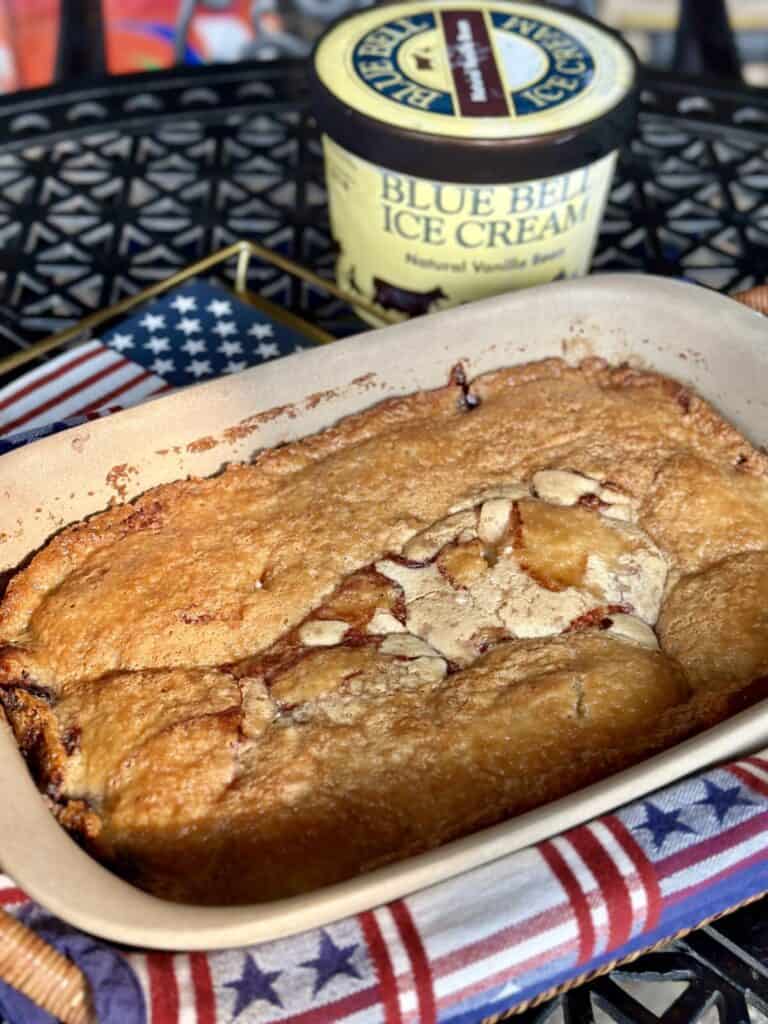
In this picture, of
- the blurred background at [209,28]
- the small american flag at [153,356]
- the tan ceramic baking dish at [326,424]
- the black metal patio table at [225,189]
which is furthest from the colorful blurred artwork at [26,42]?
the tan ceramic baking dish at [326,424]

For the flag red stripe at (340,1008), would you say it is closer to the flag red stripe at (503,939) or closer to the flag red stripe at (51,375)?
the flag red stripe at (503,939)

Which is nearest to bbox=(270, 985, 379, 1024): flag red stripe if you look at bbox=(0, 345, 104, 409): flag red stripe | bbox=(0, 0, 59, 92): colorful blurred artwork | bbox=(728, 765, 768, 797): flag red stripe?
bbox=(728, 765, 768, 797): flag red stripe

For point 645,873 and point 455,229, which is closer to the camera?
point 645,873

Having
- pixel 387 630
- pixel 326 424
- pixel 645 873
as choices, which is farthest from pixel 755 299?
pixel 645 873

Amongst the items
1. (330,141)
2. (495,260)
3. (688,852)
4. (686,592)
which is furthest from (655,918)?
(330,141)

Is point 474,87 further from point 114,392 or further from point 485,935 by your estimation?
point 485,935

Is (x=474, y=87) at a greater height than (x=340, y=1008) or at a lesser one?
greater

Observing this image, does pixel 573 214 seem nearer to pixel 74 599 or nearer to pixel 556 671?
pixel 556 671

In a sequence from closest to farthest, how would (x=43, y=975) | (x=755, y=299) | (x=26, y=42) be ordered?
(x=43, y=975) → (x=755, y=299) → (x=26, y=42)
